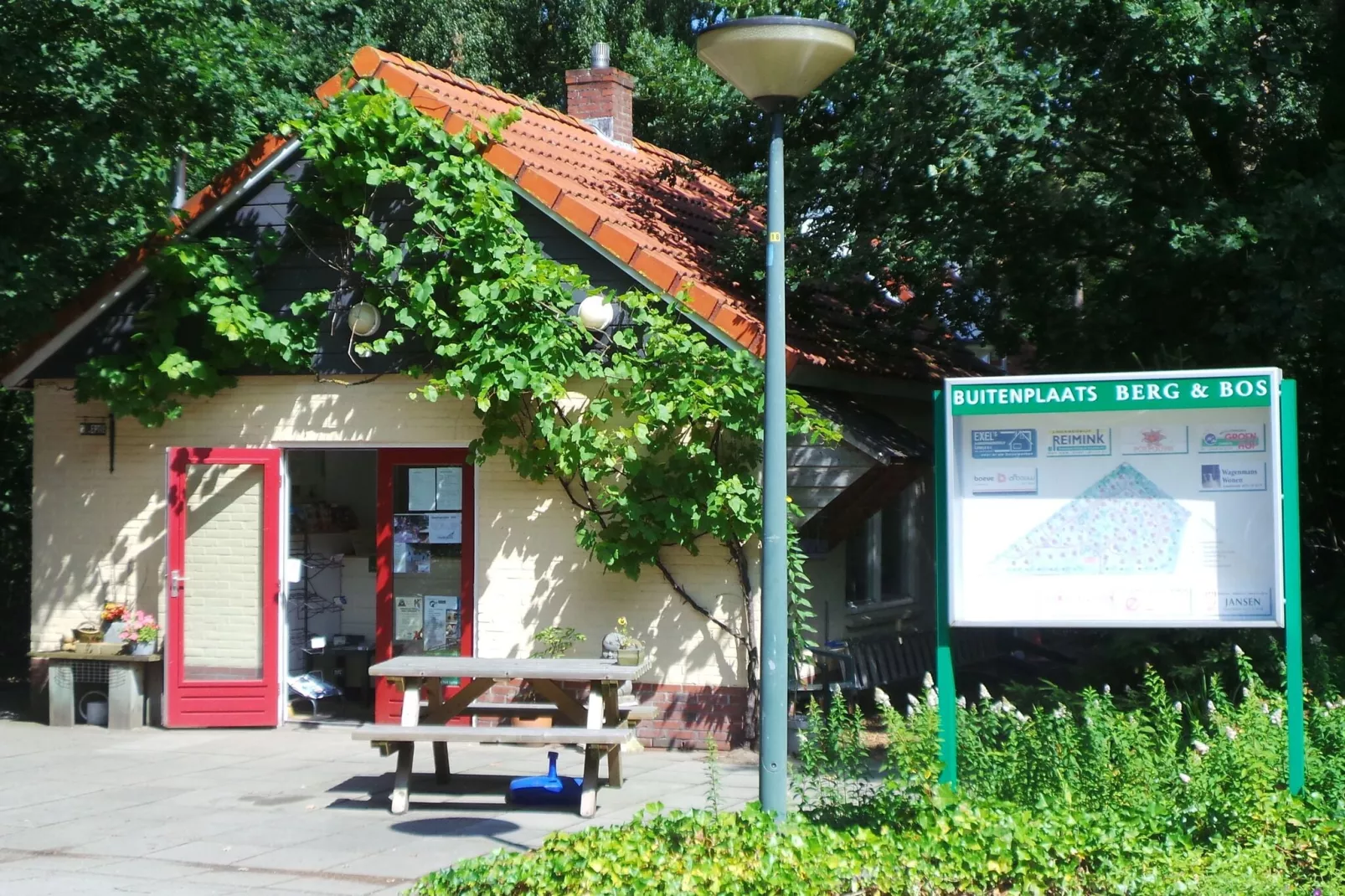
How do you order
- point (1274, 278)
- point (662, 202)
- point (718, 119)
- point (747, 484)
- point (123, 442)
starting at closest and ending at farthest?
point (1274, 278) < point (747, 484) < point (123, 442) < point (662, 202) < point (718, 119)

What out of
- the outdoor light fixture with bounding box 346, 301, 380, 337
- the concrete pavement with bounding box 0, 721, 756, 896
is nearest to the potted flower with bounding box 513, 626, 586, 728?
the concrete pavement with bounding box 0, 721, 756, 896

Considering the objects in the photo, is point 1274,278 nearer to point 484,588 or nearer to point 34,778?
point 484,588

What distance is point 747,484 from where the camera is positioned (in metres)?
10.3

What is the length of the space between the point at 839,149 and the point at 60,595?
756cm

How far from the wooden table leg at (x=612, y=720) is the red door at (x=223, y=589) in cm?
383

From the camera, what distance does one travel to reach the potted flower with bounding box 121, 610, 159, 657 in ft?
38.9

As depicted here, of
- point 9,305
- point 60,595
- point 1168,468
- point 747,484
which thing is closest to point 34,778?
point 60,595

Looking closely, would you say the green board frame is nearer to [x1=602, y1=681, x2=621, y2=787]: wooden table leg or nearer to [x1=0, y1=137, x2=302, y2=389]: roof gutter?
[x1=602, y1=681, x2=621, y2=787]: wooden table leg

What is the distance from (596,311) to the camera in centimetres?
1055

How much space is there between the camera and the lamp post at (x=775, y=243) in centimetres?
604

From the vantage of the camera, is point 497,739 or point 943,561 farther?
point 497,739

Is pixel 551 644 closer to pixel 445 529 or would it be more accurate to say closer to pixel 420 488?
pixel 445 529

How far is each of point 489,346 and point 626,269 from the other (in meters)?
1.20

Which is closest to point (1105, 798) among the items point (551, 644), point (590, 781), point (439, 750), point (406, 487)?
point (590, 781)
